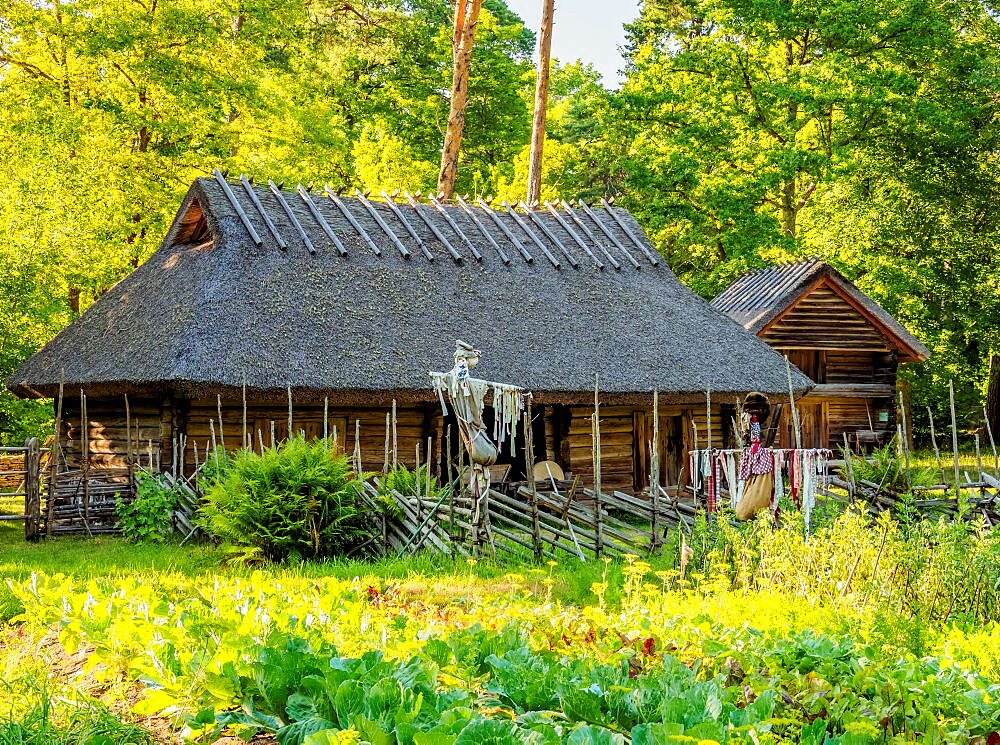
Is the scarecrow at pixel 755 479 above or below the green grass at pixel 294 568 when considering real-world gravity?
above

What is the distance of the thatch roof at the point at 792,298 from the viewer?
23.4 m

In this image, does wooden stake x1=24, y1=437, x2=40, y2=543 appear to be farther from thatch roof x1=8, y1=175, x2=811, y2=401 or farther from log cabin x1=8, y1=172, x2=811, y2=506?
thatch roof x1=8, y1=175, x2=811, y2=401

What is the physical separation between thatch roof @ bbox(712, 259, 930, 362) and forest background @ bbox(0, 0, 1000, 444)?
2.34 meters

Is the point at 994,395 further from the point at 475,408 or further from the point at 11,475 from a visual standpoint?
the point at 11,475

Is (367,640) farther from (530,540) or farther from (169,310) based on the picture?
(169,310)

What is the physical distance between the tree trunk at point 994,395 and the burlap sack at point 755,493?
20322 mm

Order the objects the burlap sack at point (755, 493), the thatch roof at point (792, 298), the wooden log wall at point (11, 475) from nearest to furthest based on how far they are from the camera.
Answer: the burlap sack at point (755, 493)
the wooden log wall at point (11, 475)
the thatch roof at point (792, 298)

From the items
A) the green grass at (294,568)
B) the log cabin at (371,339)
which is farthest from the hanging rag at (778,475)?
the log cabin at (371,339)

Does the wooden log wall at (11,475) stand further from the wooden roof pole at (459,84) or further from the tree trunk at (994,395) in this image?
the tree trunk at (994,395)

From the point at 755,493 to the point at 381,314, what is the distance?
7885 millimetres

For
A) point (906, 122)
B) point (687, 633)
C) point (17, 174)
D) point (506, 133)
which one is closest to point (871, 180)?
point (906, 122)

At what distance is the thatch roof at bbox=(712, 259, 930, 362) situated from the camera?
76.8 ft

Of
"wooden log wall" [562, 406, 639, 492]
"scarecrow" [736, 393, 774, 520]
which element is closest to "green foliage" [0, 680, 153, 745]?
"scarecrow" [736, 393, 774, 520]

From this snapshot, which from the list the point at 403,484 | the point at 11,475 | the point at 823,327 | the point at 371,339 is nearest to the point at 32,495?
the point at 403,484
